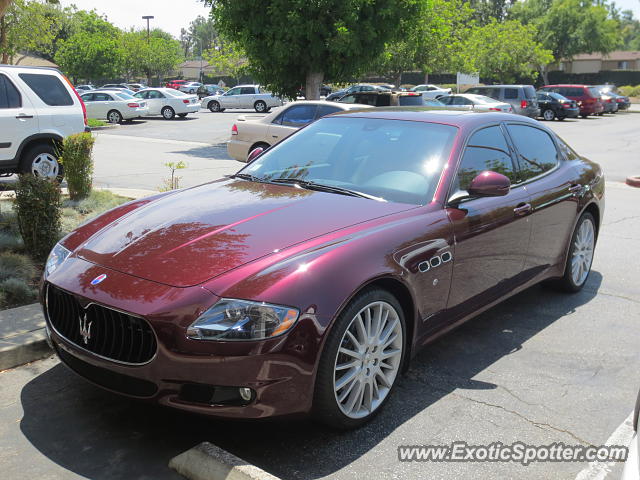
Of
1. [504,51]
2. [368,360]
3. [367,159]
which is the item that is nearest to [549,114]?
[504,51]

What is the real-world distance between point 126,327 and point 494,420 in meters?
2.04

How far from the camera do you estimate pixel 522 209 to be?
15.5 feet

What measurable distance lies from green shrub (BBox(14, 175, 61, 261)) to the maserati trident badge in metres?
3.01

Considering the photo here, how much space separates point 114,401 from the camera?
3.73 meters

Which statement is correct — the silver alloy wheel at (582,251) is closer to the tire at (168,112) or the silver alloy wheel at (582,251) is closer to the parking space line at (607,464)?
the parking space line at (607,464)

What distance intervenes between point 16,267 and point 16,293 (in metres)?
0.51

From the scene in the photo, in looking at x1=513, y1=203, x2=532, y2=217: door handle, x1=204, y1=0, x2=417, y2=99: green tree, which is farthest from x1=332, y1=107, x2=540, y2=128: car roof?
x1=204, y1=0, x2=417, y2=99: green tree

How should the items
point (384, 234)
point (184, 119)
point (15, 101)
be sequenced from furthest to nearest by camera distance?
point (184, 119), point (15, 101), point (384, 234)

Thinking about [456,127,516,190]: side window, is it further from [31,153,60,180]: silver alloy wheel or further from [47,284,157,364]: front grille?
[31,153,60,180]: silver alloy wheel

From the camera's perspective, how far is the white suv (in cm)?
994

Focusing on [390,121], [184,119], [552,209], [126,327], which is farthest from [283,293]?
[184,119]

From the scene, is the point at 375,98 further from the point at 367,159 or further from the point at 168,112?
the point at 168,112

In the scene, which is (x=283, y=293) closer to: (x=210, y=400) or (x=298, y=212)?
(x=210, y=400)

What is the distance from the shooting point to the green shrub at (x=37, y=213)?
589 centimetres
